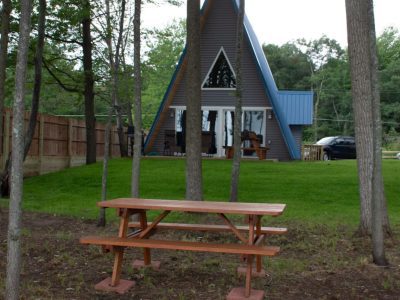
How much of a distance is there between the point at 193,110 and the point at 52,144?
1143cm

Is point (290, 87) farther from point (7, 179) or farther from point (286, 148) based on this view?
point (7, 179)

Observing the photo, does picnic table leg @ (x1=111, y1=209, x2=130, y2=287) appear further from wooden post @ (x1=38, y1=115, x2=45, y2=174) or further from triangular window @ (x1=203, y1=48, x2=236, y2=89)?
triangular window @ (x1=203, y1=48, x2=236, y2=89)

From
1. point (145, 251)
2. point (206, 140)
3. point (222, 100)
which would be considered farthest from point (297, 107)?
point (145, 251)

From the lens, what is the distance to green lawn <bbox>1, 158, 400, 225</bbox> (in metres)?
11.5

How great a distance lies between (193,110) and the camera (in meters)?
10.7

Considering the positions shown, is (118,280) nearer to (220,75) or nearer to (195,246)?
(195,246)

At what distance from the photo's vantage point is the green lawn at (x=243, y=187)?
11478mm

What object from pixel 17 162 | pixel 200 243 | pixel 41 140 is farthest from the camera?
pixel 41 140

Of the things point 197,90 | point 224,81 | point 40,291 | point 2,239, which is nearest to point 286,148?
point 224,81

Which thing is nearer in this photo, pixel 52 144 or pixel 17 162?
pixel 17 162

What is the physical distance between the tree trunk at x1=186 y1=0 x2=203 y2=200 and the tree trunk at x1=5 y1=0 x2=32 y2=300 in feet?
21.5

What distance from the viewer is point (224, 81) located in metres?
22.8

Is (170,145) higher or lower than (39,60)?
lower

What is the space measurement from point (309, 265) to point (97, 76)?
50.2 feet
